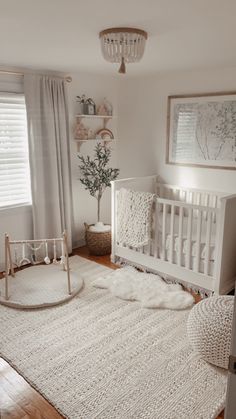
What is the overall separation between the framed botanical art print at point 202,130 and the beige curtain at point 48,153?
4.27ft

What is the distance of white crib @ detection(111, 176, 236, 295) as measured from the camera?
3023 millimetres

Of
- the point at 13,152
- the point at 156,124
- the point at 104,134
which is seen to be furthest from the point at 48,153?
the point at 156,124

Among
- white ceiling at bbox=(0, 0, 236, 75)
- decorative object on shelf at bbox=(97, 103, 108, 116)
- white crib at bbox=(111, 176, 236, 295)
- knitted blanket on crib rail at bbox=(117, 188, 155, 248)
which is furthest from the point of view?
decorative object on shelf at bbox=(97, 103, 108, 116)

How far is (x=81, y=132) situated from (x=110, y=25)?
219cm

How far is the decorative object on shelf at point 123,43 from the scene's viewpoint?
2164 millimetres

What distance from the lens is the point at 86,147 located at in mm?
4441

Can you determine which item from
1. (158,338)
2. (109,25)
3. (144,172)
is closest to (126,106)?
(144,172)

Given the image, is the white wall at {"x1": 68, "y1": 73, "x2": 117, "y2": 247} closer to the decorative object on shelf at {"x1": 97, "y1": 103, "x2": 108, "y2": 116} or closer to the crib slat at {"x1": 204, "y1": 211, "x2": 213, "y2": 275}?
the decorative object on shelf at {"x1": 97, "y1": 103, "x2": 108, "y2": 116}

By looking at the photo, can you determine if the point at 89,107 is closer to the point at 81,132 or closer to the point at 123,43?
the point at 81,132

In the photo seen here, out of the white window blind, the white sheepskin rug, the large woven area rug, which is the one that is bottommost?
the large woven area rug

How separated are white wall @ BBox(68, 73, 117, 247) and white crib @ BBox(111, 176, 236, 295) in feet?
2.38

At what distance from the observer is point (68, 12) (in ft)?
6.08

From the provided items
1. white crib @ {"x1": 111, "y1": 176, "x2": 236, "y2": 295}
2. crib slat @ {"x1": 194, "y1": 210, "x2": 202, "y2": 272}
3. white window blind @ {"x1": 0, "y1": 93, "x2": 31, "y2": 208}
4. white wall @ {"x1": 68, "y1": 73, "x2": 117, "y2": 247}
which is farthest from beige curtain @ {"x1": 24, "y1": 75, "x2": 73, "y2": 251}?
crib slat @ {"x1": 194, "y1": 210, "x2": 202, "y2": 272}

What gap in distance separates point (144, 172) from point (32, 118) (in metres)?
1.65
